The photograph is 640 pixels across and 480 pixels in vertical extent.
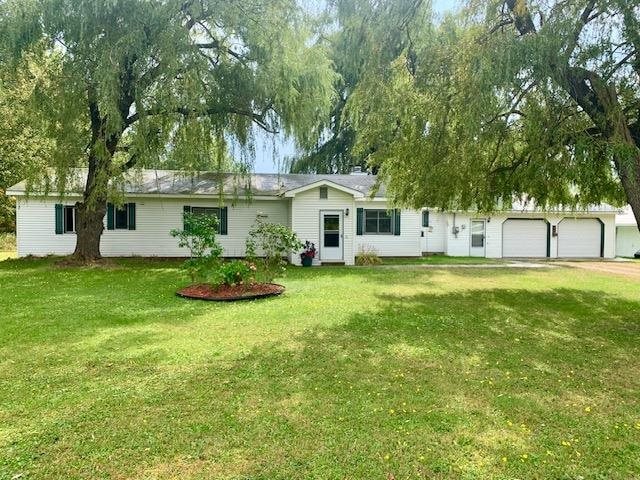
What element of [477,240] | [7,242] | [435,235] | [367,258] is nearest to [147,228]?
[367,258]

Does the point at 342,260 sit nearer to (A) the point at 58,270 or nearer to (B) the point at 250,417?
(A) the point at 58,270

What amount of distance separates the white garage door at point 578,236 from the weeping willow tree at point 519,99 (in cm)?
1128

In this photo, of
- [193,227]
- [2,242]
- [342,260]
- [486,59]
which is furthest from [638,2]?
[2,242]

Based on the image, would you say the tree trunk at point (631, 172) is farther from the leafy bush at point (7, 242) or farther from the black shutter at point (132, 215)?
the leafy bush at point (7, 242)

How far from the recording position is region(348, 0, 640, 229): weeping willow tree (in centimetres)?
613

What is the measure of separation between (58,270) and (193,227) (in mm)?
5769

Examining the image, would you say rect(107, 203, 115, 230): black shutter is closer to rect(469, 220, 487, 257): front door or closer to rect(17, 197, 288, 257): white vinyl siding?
rect(17, 197, 288, 257): white vinyl siding

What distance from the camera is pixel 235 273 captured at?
8734 mm

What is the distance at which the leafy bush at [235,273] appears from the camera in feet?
28.3

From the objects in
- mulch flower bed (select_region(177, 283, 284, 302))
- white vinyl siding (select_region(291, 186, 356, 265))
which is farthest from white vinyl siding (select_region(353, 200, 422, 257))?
mulch flower bed (select_region(177, 283, 284, 302))

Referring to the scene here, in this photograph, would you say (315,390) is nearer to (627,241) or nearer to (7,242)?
(627,241)

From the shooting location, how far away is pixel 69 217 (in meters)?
15.6

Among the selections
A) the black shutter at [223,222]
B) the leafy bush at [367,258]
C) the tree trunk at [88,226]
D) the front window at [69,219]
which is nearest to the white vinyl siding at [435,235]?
the leafy bush at [367,258]

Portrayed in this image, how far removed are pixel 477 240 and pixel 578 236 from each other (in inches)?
188
